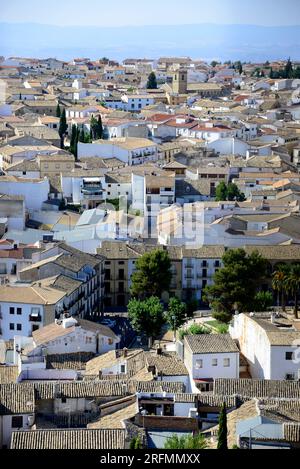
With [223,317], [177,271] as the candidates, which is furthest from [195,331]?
[177,271]

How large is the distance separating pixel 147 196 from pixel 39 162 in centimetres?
284

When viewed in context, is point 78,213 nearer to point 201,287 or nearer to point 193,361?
point 201,287

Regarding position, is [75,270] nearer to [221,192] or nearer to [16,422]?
[16,422]

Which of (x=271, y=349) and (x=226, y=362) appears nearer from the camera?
(x=271, y=349)

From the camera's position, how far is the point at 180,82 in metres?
33.5

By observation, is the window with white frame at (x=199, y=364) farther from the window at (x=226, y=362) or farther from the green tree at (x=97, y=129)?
the green tree at (x=97, y=129)

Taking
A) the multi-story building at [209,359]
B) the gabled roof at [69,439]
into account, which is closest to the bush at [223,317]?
the multi-story building at [209,359]

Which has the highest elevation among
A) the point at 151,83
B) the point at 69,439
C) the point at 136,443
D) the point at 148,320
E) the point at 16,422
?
the point at 136,443

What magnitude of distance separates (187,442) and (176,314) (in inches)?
207

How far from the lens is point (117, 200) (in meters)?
17.3

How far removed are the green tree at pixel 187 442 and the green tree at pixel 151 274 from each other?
592 cm

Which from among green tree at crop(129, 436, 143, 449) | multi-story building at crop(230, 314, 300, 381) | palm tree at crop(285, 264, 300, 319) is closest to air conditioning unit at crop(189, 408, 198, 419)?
green tree at crop(129, 436, 143, 449)

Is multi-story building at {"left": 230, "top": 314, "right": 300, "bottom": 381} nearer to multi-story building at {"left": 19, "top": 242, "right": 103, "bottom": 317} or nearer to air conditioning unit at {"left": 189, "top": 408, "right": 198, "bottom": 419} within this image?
air conditioning unit at {"left": 189, "top": 408, "right": 198, "bottom": 419}

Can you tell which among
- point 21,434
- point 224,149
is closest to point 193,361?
→ point 21,434
